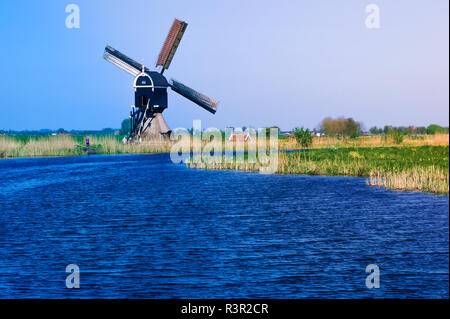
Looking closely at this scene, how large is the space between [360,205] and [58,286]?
41.8ft

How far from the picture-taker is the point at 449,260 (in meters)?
13.2

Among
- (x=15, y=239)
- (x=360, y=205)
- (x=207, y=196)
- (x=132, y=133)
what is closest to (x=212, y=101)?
(x=132, y=133)

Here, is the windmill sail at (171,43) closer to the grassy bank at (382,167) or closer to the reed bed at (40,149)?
the reed bed at (40,149)

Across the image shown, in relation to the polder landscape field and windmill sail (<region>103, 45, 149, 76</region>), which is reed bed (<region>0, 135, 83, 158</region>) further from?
windmill sail (<region>103, 45, 149, 76</region>)

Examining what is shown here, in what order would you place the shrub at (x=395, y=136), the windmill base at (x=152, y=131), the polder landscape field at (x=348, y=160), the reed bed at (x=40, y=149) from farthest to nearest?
the windmill base at (x=152, y=131)
the shrub at (x=395, y=136)
the reed bed at (x=40, y=149)
the polder landscape field at (x=348, y=160)

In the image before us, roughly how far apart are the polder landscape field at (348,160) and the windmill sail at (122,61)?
7.04m

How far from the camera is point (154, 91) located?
5353 cm

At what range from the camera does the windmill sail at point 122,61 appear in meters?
54.2

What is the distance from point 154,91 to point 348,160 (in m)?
23.7

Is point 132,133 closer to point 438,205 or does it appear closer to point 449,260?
point 438,205

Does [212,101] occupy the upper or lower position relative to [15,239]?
upper

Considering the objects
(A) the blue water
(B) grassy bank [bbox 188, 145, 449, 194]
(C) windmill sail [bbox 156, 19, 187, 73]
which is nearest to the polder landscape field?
(B) grassy bank [bbox 188, 145, 449, 194]

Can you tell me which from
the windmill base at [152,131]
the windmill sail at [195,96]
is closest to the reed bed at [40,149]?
the windmill base at [152,131]

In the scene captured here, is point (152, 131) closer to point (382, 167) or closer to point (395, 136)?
point (395, 136)
